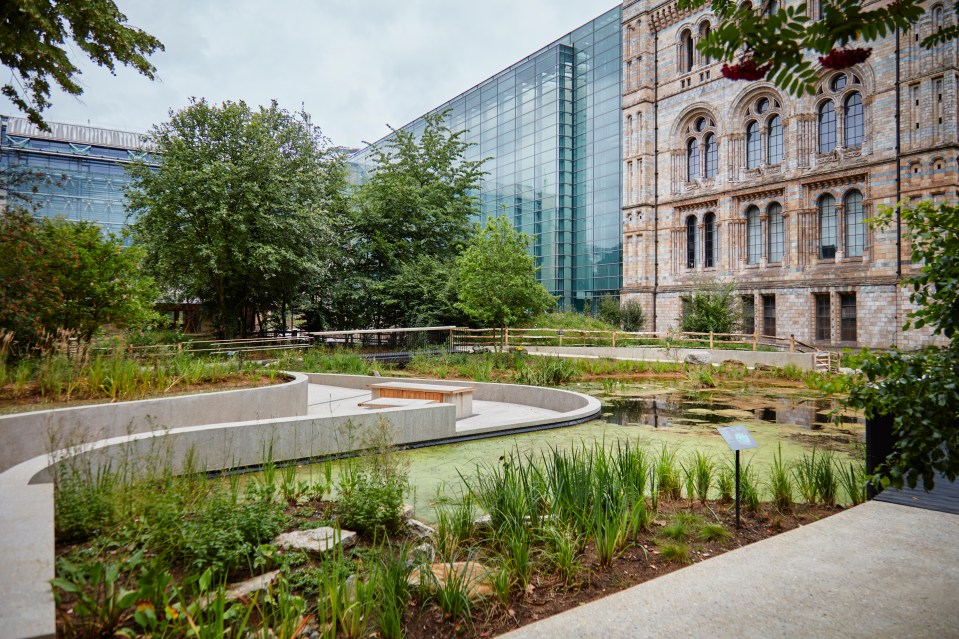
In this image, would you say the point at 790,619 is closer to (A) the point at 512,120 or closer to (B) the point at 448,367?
(B) the point at 448,367

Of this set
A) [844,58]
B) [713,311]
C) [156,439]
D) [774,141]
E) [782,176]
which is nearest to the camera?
[844,58]

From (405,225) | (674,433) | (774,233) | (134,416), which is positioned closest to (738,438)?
(674,433)

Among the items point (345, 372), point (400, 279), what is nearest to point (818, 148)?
point (400, 279)

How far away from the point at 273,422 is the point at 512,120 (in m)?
42.6

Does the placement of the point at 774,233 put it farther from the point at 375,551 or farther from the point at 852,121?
the point at 375,551

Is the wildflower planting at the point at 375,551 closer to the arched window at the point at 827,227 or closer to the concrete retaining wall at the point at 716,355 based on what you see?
the concrete retaining wall at the point at 716,355

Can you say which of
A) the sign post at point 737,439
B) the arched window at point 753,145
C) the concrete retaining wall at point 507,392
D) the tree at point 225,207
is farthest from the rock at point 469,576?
the arched window at point 753,145

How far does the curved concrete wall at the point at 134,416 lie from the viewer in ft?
19.9

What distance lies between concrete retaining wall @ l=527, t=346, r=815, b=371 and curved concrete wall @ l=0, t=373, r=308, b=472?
44.7 ft

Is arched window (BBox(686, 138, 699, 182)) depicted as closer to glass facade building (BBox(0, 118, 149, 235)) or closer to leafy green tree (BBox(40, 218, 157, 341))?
leafy green tree (BBox(40, 218, 157, 341))

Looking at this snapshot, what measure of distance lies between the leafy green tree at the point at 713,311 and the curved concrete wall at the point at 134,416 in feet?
65.4

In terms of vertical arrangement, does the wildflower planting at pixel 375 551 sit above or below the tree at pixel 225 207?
below

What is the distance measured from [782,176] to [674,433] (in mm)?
24236

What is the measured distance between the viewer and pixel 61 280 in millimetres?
11805
